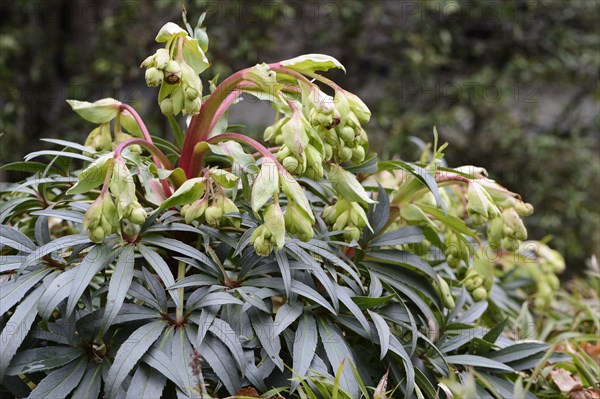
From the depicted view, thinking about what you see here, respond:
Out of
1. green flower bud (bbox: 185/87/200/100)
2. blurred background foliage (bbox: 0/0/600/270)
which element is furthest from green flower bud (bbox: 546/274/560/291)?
blurred background foliage (bbox: 0/0/600/270)

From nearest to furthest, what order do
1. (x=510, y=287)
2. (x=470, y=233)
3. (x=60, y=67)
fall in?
1. (x=470, y=233)
2. (x=510, y=287)
3. (x=60, y=67)

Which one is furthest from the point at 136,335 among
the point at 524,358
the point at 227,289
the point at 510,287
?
the point at 510,287

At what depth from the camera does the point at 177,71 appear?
0.99 metres

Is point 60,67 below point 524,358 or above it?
below

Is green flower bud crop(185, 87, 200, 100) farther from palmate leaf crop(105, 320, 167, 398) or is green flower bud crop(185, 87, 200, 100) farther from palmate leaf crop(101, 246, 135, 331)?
palmate leaf crop(105, 320, 167, 398)

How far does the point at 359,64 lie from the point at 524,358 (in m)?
2.85

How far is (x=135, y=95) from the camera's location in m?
3.76

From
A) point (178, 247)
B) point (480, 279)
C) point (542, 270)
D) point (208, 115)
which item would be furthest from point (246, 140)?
point (542, 270)

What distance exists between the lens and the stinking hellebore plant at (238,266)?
0.94 metres

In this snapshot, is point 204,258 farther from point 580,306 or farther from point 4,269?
point 580,306

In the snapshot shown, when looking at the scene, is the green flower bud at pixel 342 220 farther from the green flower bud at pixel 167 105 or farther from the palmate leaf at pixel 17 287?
the palmate leaf at pixel 17 287

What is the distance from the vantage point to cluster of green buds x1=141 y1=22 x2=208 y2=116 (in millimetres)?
986

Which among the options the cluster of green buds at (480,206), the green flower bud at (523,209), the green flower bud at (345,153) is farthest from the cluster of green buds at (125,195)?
the green flower bud at (523,209)

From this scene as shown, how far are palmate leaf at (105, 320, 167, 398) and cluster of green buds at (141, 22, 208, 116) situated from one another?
0.35 metres
